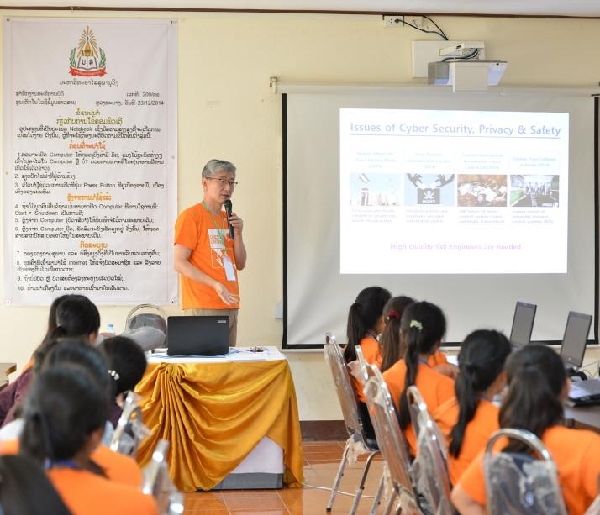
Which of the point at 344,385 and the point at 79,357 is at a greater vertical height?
the point at 79,357

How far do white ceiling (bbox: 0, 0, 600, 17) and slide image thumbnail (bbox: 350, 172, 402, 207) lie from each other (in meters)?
1.13

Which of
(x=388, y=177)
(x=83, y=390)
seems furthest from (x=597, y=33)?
(x=83, y=390)

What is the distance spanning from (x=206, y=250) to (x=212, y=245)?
47 mm

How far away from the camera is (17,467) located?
139 centimetres

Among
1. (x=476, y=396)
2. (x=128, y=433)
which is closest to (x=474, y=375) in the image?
(x=476, y=396)

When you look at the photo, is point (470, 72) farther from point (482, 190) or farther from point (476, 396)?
point (476, 396)

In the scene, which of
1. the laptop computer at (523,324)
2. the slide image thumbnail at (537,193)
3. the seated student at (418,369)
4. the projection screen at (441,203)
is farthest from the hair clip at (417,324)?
the slide image thumbnail at (537,193)

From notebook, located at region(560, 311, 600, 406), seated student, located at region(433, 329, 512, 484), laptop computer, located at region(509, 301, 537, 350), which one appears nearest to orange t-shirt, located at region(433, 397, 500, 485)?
seated student, located at region(433, 329, 512, 484)

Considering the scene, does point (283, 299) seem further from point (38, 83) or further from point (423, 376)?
point (423, 376)

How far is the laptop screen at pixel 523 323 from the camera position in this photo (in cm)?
529

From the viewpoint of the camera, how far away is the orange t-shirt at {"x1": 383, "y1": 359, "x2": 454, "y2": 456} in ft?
11.2

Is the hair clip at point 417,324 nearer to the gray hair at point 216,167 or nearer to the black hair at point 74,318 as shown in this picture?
the black hair at point 74,318

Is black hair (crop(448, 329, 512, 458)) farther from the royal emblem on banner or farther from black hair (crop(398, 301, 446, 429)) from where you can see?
the royal emblem on banner

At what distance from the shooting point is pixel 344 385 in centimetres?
423
